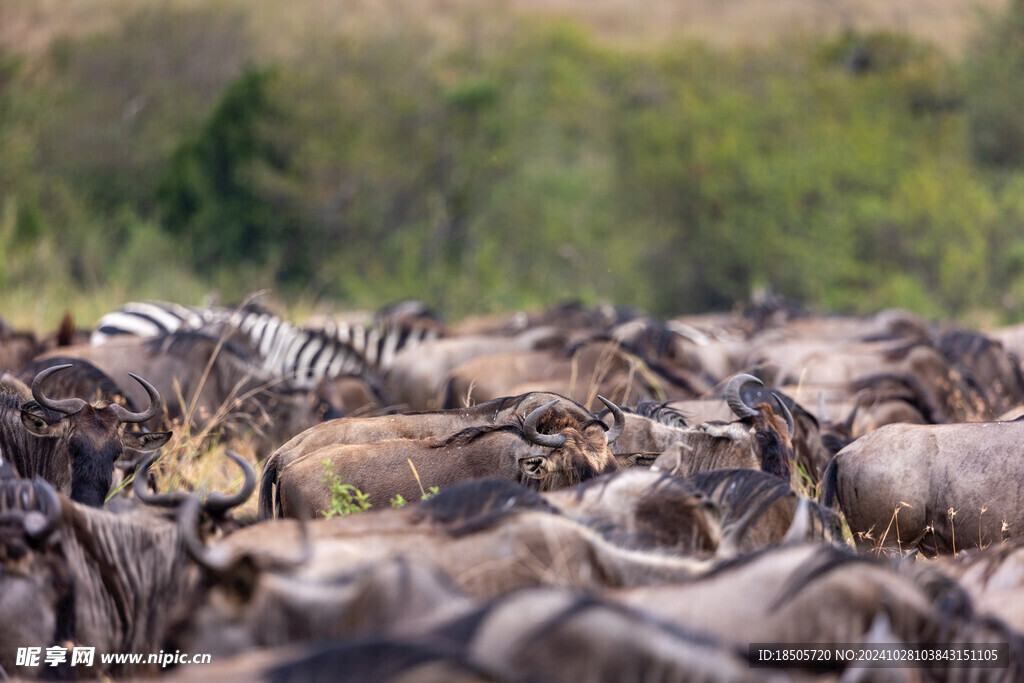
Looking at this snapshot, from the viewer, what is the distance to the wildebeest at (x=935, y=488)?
4.86 meters

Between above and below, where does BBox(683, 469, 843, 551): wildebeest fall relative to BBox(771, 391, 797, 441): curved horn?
above

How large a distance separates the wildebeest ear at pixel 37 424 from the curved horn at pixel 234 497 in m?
1.86

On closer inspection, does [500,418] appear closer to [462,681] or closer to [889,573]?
[889,573]

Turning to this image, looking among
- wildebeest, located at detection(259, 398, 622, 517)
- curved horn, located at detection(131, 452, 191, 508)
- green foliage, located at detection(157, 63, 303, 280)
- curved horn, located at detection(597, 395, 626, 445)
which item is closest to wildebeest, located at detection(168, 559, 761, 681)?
curved horn, located at detection(131, 452, 191, 508)

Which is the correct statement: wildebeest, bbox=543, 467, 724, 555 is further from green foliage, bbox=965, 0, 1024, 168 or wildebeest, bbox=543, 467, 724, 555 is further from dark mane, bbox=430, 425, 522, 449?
green foliage, bbox=965, 0, 1024, 168

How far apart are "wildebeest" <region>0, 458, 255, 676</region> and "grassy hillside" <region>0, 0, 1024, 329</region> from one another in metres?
14.6

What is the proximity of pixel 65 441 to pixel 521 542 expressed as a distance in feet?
9.46

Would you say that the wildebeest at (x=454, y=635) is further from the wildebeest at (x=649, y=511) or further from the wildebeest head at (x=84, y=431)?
the wildebeest head at (x=84, y=431)

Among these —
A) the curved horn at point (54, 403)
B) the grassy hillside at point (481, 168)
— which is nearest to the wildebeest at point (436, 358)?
the curved horn at point (54, 403)

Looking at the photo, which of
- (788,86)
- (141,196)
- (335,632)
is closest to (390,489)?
(335,632)

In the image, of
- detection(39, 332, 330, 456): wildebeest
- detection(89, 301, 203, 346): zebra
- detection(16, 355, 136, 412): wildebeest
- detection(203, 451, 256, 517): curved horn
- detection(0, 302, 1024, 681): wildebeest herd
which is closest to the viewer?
detection(0, 302, 1024, 681): wildebeest herd

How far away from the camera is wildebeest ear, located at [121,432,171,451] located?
511cm

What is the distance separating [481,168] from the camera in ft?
81.6

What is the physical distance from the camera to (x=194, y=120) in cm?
2605
